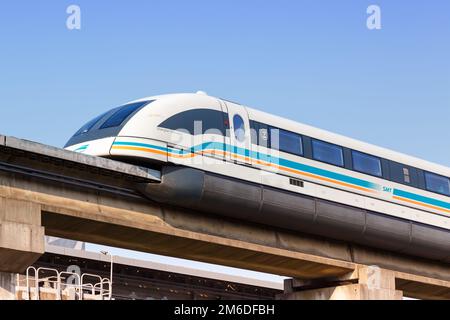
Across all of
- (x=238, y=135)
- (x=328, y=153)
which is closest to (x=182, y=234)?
(x=238, y=135)

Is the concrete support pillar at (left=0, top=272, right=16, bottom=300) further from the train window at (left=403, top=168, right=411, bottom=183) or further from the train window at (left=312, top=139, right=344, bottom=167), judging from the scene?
the train window at (left=403, top=168, right=411, bottom=183)

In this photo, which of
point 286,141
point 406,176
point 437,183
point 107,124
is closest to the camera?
point 107,124

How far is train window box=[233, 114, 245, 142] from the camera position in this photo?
2492 cm

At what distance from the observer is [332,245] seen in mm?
29125

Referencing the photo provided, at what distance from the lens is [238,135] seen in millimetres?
24953

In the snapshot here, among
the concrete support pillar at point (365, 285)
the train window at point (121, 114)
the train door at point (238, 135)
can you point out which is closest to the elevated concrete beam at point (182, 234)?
the concrete support pillar at point (365, 285)

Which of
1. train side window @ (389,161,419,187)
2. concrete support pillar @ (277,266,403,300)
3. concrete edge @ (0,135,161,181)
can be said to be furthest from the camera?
train side window @ (389,161,419,187)

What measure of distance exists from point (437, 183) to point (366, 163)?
13.6 ft

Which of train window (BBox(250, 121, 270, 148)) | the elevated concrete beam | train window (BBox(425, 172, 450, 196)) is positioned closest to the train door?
train window (BBox(250, 121, 270, 148))

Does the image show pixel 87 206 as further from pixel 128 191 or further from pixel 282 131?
pixel 282 131

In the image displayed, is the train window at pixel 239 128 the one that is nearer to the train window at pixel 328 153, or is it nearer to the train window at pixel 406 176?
the train window at pixel 328 153

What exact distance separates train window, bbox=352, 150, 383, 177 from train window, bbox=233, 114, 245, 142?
5.25 metres

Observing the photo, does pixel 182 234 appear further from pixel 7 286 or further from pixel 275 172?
pixel 7 286
